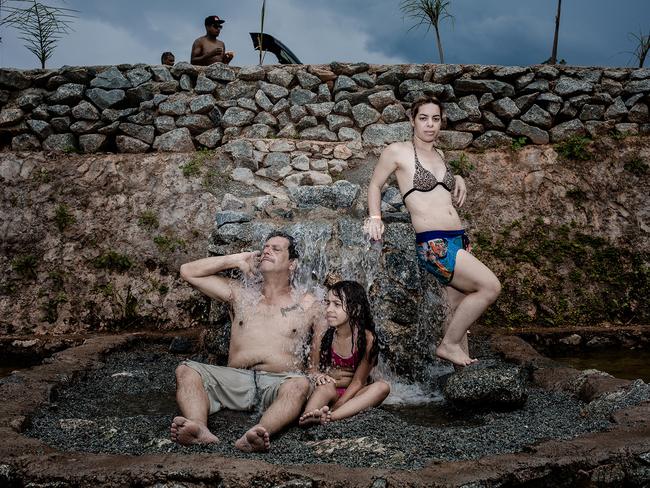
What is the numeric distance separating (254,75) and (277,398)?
20.4ft

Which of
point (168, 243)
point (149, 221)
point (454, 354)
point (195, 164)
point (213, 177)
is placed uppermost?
point (195, 164)

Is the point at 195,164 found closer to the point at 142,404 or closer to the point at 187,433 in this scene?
the point at 142,404

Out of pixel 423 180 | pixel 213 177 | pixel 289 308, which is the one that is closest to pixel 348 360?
pixel 289 308

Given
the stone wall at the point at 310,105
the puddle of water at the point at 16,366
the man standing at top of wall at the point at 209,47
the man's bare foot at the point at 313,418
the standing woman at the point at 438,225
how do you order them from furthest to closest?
1. the man standing at top of wall at the point at 209,47
2. the stone wall at the point at 310,105
3. the puddle of water at the point at 16,366
4. the standing woman at the point at 438,225
5. the man's bare foot at the point at 313,418

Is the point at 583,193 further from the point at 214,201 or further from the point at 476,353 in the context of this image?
the point at 214,201

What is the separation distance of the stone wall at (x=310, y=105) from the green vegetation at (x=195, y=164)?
0.26 meters

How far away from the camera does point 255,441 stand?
3334 mm

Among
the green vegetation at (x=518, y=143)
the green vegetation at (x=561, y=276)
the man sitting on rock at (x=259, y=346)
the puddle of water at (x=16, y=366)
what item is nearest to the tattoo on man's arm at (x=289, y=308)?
the man sitting on rock at (x=259, y=346)

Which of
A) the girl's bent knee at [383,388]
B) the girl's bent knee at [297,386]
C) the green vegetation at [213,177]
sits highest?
the green vegetation at [213,177]

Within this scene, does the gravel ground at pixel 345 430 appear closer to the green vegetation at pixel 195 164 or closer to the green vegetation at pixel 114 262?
the green vegetation at pixel 114 262

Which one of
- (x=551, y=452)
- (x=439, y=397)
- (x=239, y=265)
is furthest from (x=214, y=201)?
(x=551, y=452)

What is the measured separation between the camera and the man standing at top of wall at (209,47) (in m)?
9.52

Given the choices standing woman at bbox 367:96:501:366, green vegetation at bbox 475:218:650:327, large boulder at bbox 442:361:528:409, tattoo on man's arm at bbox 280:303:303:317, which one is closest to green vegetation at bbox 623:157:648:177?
green vegetation at bbox 475:218:650:327

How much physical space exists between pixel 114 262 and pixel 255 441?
5253 mm
